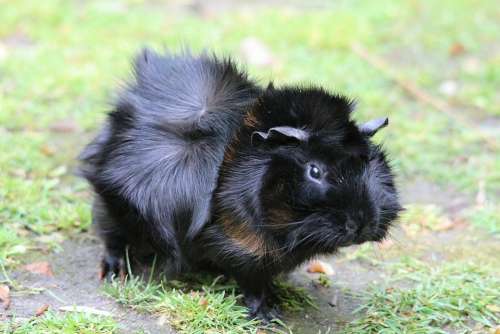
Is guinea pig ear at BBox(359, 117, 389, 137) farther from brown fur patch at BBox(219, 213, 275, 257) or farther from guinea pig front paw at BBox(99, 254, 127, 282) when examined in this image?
guinea pig front paw at BBox(99, 254, 127, 282)

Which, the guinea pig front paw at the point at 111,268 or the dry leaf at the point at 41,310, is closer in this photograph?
the dry leaf at the point at 41,310

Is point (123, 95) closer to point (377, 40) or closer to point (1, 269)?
point (1, 269)

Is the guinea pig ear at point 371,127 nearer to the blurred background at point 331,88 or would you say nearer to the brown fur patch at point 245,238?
the blurred background at point 331,88

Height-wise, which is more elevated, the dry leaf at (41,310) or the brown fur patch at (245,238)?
the brown fur patch at (245,238)

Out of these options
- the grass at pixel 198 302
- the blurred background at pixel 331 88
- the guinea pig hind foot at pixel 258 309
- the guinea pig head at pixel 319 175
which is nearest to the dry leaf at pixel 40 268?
the blurred background at pixel 331 88

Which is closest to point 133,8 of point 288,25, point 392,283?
point 288,25

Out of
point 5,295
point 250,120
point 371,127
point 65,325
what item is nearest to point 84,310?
point 65,325
